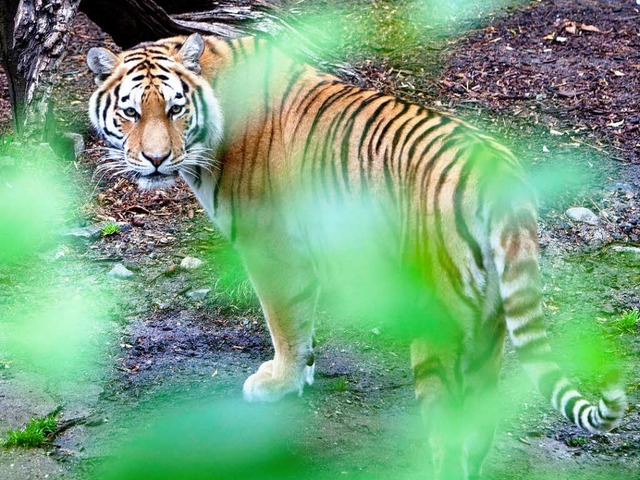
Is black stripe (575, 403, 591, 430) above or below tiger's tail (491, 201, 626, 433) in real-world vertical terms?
below

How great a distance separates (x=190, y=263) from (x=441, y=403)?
2.52 m

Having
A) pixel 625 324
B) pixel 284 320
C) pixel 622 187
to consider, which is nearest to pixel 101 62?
pixel 284 320

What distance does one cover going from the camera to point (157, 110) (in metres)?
3.37

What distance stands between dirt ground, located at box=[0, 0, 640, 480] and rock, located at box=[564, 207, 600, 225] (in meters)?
0.06

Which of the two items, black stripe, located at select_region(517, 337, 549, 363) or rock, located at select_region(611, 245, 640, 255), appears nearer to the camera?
black stripe, located at select_region(517, 337, 549, 363)

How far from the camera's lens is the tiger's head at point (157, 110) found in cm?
336

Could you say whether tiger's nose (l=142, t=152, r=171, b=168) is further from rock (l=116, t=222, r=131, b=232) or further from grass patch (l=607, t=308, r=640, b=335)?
grass patch (l=607, t=308, r=640, b=335)

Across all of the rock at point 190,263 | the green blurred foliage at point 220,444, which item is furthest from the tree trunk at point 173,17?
the green blurred foliage at point 220,444

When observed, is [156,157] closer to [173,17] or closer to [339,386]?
[339,386]

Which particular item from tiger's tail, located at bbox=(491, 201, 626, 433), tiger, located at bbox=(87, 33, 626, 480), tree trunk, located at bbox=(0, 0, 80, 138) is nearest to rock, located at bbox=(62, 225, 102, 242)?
tree trunk, located at bbox=(0, 0, 80, 138)

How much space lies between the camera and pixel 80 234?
207 inches

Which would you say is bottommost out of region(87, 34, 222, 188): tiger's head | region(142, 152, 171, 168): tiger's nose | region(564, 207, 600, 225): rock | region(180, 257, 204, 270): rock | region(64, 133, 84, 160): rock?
region(180, 257, 204, 270): rock

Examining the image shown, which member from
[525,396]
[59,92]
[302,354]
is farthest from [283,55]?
[59,92]

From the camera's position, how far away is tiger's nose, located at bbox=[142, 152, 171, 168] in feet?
10.9
